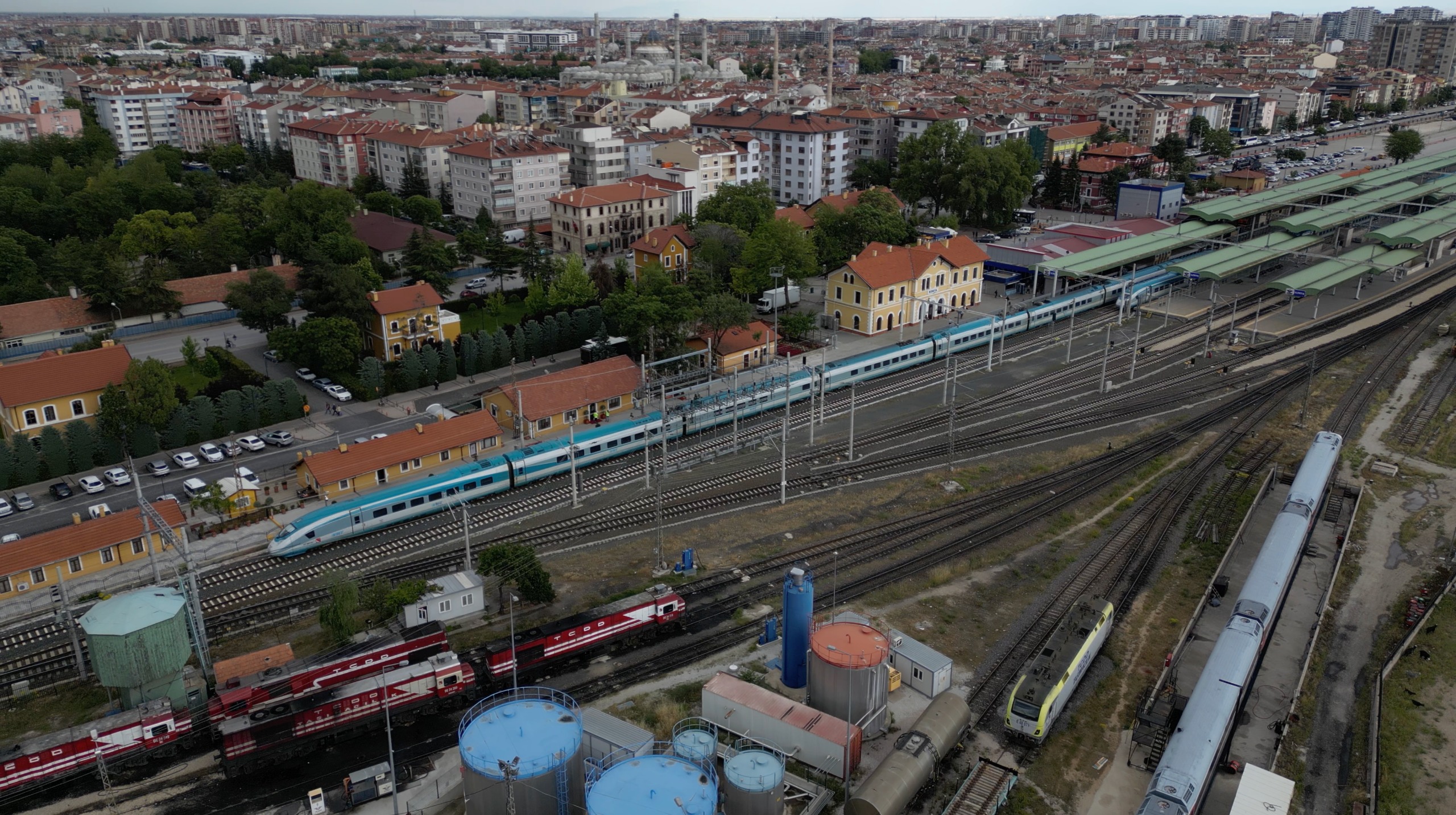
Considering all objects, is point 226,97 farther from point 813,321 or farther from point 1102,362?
point 1102,362

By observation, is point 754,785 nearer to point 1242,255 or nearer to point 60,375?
point 60,375

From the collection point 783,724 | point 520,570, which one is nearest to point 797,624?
point 783,724

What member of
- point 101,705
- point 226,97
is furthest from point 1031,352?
point 226,97

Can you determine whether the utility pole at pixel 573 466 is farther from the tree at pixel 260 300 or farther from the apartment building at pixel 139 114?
the apartment building at pixel 139 114

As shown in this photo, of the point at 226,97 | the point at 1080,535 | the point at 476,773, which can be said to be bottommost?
the point at 1080,535

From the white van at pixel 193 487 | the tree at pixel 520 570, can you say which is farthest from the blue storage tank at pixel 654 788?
the white van at pixel 193 487

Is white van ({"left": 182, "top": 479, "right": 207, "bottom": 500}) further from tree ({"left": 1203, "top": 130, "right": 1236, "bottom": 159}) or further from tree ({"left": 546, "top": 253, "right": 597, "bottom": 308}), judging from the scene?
tree ({"left": 1203, "top": 130, "right": 1236, "bottom": 159})

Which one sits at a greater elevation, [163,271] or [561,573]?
[163,271]
